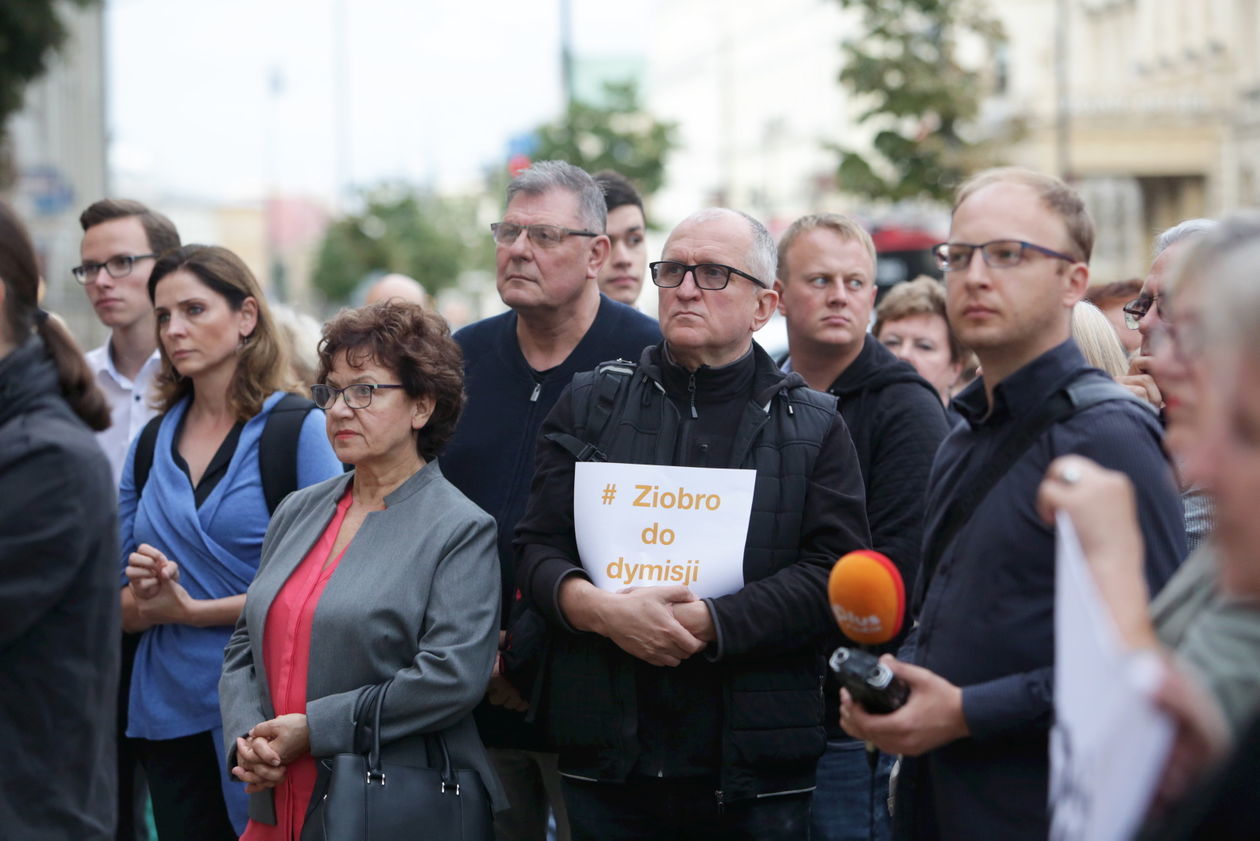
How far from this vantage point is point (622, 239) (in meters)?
7.39

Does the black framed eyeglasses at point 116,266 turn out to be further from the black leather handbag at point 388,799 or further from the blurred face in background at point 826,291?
the black leather handbag at point 388,799

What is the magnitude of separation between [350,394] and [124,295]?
216 centimetres

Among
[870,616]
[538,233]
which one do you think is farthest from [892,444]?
[870,616]

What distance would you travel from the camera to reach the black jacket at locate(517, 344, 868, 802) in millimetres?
4082

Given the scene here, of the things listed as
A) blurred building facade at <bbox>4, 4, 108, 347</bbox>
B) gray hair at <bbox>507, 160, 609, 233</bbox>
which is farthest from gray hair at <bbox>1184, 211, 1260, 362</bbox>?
blurred building facade at <bbox>4, 4, 108, 347</bbox>

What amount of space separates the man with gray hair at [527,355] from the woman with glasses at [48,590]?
1676 mm

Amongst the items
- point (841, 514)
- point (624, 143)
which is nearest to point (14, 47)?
point (624, 143)

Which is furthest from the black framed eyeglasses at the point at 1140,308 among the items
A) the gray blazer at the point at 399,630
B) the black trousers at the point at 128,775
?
Result: the black trousers at the point at 128,775

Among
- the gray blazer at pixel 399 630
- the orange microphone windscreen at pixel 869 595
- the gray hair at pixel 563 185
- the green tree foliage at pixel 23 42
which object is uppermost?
the green tree foliage at pixel 23 42

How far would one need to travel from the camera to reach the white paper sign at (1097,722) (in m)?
2.14

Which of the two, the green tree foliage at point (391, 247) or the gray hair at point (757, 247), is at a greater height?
the green tree foliage at point (391, 247)

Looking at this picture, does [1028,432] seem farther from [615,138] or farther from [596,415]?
[615,138]

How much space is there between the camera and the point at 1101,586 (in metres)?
2.50

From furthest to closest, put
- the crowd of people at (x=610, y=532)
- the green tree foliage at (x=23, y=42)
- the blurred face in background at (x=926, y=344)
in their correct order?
the green tree foliage at (x=23, y=42) < the blurred face in background at (x=926, y=344) < the crowd of people at (x=610, y=532)
